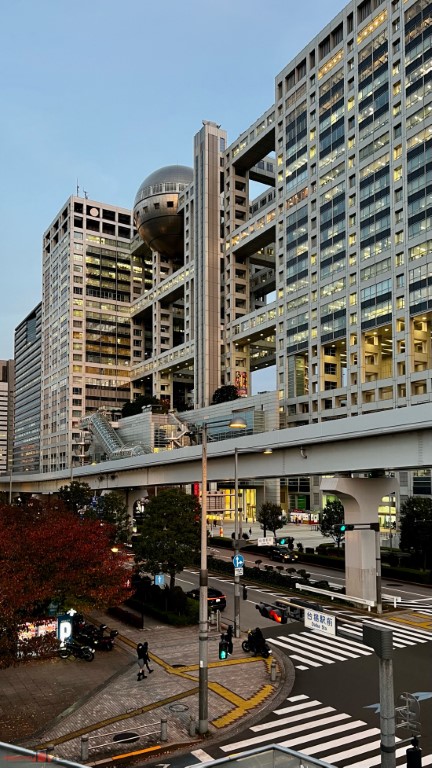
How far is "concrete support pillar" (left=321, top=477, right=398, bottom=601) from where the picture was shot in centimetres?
4028

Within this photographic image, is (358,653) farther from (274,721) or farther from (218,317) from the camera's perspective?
(218,317)

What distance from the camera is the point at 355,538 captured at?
135 ft

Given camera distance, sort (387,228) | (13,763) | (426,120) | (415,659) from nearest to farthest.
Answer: (13,763) < (415,659) < (426,120) < (387,228)

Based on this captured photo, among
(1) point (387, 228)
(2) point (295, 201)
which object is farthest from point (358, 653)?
(2) point (295, 201)

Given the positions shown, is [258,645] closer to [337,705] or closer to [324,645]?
[324,645]

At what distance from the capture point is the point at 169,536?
129ft

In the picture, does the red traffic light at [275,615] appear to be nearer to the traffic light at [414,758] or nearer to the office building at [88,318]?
the traffic light at [414,758]

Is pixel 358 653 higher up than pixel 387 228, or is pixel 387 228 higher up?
pixel 387 228

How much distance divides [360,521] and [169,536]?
1266 cm

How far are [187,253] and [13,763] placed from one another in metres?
137

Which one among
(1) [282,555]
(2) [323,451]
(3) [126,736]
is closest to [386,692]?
(3) [126,736]

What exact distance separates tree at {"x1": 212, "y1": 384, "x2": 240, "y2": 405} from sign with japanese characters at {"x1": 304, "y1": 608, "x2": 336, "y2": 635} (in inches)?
3996

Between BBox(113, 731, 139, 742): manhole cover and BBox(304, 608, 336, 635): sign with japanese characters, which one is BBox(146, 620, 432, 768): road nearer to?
BBox(113, 731, 139, 742): manhole cover

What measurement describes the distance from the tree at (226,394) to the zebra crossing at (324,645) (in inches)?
3358
